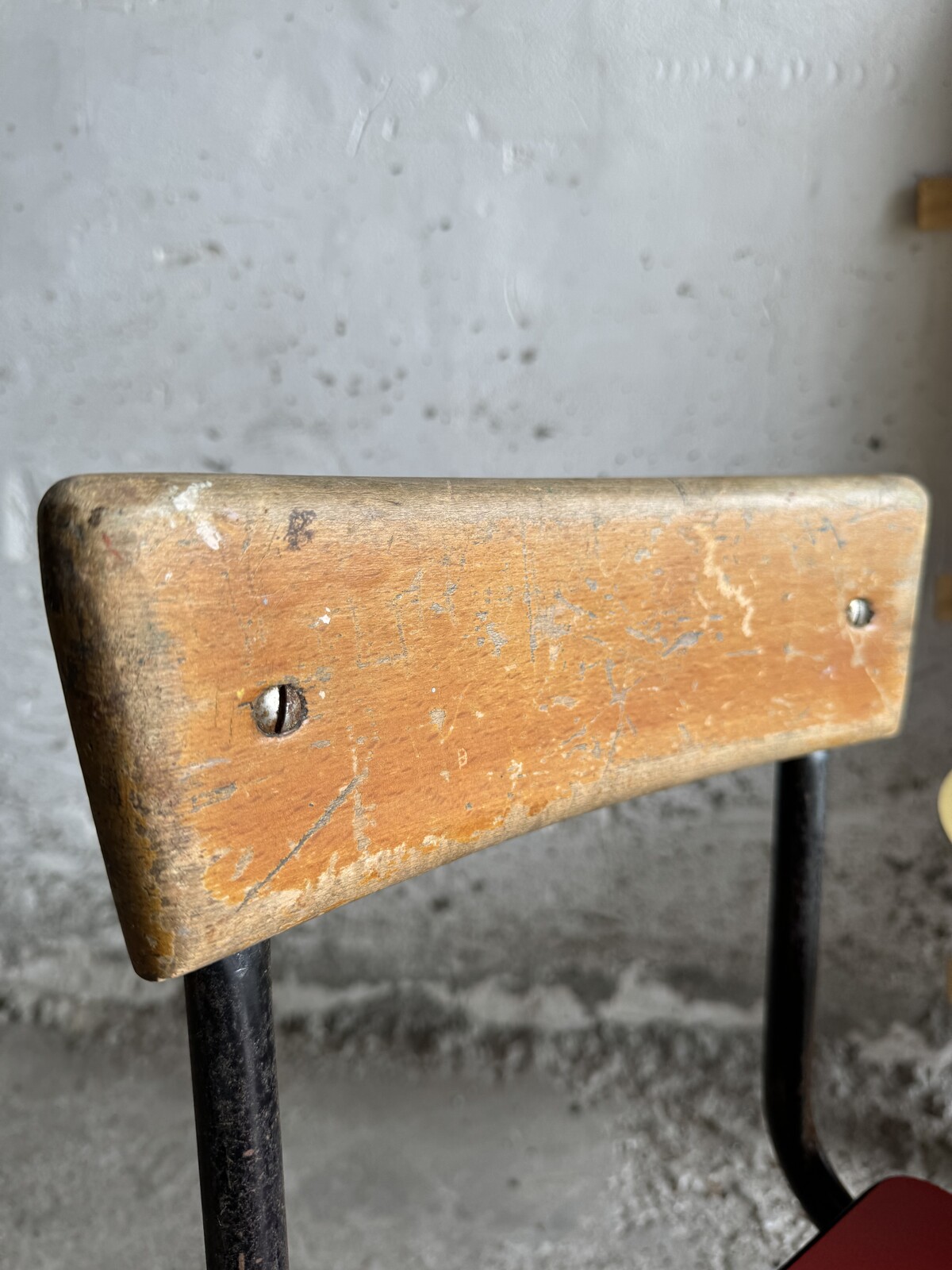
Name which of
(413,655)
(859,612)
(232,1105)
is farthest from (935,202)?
(232,1105)

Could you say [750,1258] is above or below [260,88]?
below

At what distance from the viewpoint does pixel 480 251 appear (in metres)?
1.15

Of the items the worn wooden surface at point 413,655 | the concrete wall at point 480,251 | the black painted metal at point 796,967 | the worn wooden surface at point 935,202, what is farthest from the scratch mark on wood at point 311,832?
the worn wooden surface at point 935,202

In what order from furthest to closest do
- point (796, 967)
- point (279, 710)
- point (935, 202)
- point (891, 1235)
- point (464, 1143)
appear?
point (464, 1143) → point (935, 202) → point (796, 967) → point (891, 1235) → point (279, 710)

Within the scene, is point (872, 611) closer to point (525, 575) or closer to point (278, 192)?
point (525, 575)

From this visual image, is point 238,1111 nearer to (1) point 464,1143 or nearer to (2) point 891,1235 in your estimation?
(2) point 891,1235

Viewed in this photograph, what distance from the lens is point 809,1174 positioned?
1.82 feet

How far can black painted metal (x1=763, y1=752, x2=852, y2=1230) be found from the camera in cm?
56

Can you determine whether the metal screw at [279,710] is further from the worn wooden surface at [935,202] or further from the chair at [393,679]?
the worn wooden surface at [935,202]

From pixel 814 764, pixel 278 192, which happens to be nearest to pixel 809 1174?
pixel 814 764

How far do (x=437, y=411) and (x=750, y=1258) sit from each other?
1.01m

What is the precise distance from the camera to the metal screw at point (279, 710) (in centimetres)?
34

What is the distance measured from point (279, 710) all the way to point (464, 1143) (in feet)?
3.51

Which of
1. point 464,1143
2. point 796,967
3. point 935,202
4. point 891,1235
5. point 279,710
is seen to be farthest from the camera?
point 464,1143
